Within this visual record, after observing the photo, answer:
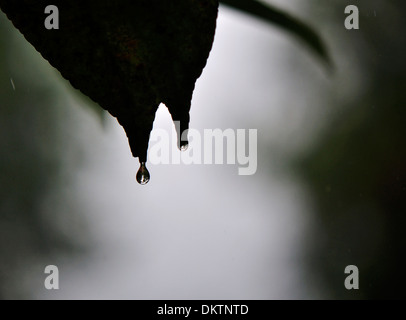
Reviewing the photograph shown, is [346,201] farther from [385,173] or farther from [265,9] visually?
[265,9]

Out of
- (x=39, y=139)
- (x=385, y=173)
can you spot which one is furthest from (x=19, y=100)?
(x=385, y=173)

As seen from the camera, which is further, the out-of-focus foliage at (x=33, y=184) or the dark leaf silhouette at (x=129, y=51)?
the out-of-focus foliage at (x=33, y=184)

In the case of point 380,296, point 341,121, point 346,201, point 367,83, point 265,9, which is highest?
point 367,83

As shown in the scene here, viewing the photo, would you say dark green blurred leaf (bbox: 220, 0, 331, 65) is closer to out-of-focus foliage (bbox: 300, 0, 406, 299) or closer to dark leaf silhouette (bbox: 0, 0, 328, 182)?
dark leaf silhouette (bbox: 0, 0, 328, 182)

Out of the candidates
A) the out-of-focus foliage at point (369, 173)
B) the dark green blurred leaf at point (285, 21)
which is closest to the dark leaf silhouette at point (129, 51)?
the dark green blurred leaf at point (285, 21)

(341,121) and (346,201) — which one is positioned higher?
(341,121)

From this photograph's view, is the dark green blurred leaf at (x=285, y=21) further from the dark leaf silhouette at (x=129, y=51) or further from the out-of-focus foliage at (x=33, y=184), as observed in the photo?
the out-of-focus foliage at (x=33, y=184)

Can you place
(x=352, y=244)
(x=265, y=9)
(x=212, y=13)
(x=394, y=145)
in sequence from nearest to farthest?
(x=212, y=13) < (x=265, y=9) < (x=394, y=145) < (x=352, y=244)

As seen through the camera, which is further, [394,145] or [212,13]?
[394,145]
